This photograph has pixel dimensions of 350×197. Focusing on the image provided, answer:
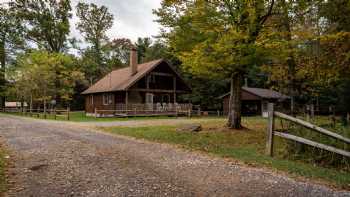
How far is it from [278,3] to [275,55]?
2.22 meters

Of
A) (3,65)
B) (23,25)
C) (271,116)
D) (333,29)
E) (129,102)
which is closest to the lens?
(271,116)

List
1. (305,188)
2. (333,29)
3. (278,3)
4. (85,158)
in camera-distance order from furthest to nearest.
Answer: (333,29)
(278,3)
(85,158)
(305,188)

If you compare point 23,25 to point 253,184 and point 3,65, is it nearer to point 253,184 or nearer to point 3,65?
point 3,65

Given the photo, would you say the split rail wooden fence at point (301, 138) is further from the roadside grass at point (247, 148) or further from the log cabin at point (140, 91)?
the log cabin at point (140, 91)

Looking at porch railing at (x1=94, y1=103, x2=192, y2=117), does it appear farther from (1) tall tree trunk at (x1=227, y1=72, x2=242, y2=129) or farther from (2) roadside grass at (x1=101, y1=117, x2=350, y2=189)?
(1) tall tree trunk at (x1=227, y1=72, x2=242, y2=129)

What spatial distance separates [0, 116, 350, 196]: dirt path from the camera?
17.8 feet

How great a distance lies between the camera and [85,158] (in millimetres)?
8102

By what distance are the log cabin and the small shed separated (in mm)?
7844

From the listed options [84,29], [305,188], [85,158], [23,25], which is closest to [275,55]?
[305,188]

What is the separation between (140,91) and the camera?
32.6m

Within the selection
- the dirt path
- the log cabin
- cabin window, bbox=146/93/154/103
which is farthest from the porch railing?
the dirt path

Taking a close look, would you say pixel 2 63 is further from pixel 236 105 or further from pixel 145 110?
pixel 236 105

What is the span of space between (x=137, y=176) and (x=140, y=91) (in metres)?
26.5

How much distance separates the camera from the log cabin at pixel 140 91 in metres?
30.6
